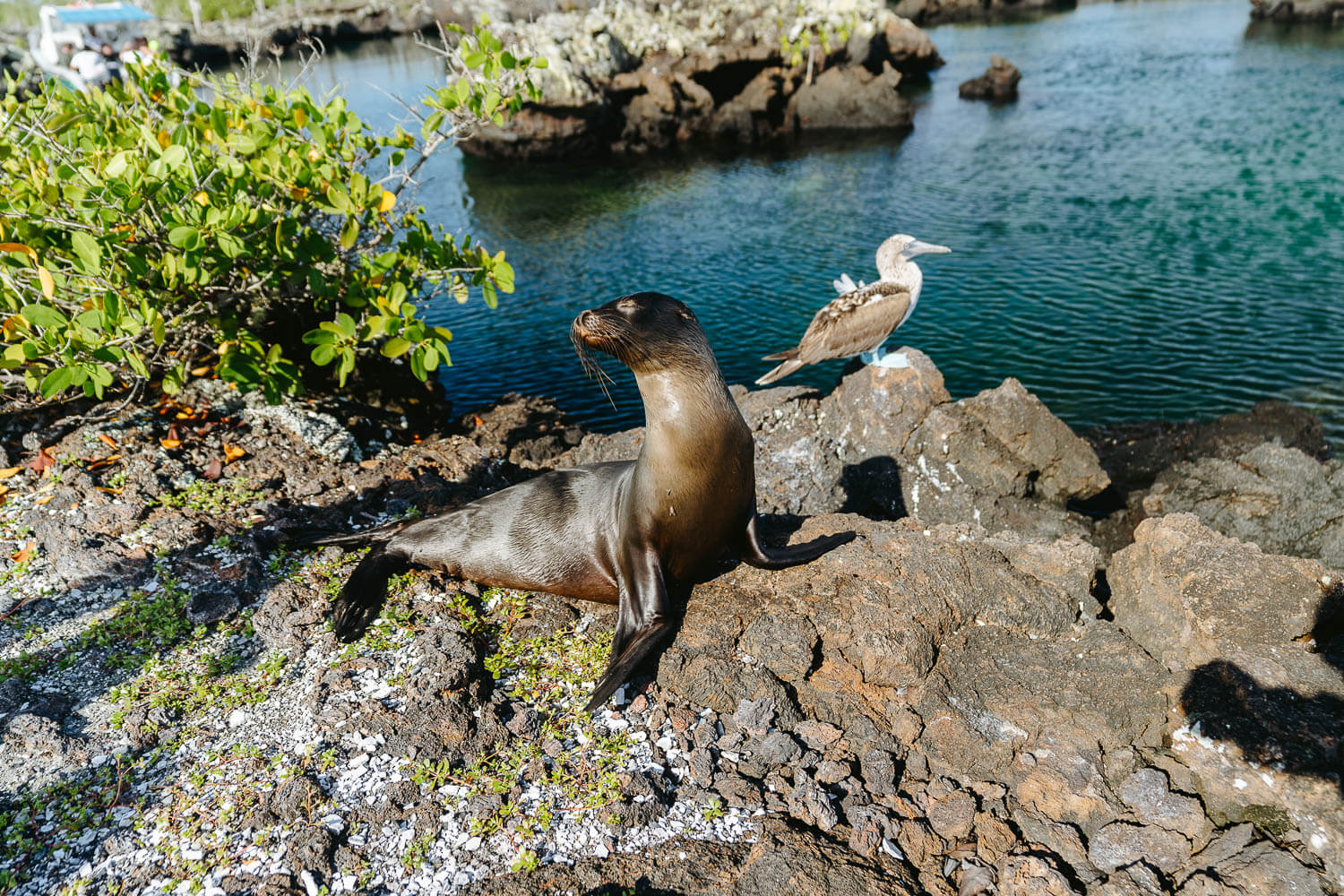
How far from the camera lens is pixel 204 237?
6.32m

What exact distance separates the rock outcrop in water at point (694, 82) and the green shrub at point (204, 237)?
22975mm

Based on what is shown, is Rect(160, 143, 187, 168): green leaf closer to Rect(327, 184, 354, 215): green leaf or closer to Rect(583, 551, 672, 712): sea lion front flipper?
Rect(327, 184, 354, 215): green leaf

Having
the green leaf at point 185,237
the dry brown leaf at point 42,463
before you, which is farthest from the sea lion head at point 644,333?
the dry brown leaf at point 42,463

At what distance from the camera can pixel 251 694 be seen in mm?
4547

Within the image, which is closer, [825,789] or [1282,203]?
[825,789]

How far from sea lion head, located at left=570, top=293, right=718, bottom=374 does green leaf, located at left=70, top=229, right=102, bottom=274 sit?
3690 millimetres

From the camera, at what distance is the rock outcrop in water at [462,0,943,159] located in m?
30.1

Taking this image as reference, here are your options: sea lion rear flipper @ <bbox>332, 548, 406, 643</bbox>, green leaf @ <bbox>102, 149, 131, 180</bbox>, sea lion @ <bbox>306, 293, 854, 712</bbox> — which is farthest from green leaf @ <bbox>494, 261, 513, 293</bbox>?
sea lion rear flipper @ <bbox>332, 548, 406, 643</bbox>

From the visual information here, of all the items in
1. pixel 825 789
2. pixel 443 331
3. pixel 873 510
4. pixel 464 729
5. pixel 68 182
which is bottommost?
pixel 873 510

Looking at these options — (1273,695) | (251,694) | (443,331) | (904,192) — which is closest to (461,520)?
(251,694)

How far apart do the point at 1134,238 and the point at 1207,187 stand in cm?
486

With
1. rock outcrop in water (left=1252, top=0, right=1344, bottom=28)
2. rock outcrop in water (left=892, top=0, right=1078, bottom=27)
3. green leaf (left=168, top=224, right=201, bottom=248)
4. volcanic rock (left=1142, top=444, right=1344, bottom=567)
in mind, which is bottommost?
volcanic rock (left=1142, top=444, right=1344, bottom=567)

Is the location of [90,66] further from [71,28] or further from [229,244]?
[71,28]

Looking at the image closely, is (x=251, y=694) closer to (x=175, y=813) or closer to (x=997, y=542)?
(x=175, y=813)
